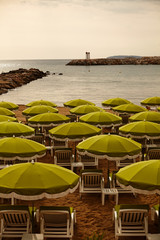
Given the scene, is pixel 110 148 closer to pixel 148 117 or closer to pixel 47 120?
pixel 47 120

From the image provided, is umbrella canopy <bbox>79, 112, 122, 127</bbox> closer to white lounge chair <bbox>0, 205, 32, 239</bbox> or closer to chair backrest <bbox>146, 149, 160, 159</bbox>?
chair backrest <bbox>146, 149, 160, 159</bbox>

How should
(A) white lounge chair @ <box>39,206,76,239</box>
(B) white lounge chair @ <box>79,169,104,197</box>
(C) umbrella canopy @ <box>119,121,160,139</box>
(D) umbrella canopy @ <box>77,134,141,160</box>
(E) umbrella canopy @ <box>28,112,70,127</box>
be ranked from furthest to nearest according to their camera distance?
(E) umbrella canopy @ <box>28,112,70,127</box> → (C) umbrella canopy @ <box>119,121,160,139</box> → (B) white lounge chair @ <box>79,169,104,197</box> → (D) umbrella canopy @ <box>77,134,141,160</box> → (A) white lounge chair @ <box>39,206,76,239</box>

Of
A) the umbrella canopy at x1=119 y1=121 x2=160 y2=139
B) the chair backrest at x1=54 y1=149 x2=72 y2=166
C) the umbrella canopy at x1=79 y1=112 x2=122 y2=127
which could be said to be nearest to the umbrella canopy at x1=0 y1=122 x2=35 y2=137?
the chair backrest at x1=54 y1=149 x2=72 y2=166

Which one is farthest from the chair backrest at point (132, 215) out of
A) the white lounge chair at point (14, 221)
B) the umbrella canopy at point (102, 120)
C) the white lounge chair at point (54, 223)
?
the umbrella canopy at point (102, 120)

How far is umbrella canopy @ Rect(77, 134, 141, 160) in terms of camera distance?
8.56m

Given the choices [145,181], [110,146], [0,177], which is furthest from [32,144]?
[145,181]

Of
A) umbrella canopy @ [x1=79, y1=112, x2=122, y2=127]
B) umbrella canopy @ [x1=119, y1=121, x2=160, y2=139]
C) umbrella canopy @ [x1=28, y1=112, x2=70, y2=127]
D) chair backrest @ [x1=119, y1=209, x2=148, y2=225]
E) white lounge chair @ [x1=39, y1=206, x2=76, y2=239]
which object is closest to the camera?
white lounge chair @ [x1=39, y1=206, x2=76, y2=239]

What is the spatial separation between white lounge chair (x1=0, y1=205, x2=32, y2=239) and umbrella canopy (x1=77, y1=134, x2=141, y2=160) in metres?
2.80

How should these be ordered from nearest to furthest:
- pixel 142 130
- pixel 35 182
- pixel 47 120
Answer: pixel 35 182
pixel 142 130
pixel 47 120

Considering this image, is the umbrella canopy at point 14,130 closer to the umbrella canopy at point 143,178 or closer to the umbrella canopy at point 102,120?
the umbrella canopy at point 102,120

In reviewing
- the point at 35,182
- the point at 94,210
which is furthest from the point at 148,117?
the point at 35,182

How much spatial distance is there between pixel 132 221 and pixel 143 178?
1.25m

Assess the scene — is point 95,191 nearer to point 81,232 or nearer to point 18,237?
point 81,232

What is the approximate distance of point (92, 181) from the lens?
9242 mm
